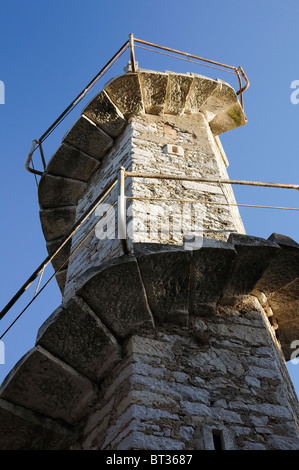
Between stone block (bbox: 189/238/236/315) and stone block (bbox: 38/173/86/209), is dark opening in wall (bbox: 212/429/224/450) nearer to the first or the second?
stone block (bbox: 189/238/236/315)

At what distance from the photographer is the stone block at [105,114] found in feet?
21.7

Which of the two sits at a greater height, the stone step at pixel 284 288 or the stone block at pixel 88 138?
the stone block at pixel 88 138

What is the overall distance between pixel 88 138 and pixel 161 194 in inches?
77.7

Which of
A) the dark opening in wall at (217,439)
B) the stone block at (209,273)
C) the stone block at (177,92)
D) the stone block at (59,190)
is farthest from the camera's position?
the stone block at (59,190)

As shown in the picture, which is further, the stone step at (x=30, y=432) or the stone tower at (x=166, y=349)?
the stone step at (x=30, y=432)

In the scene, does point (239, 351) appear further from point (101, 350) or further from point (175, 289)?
point (101, 350)

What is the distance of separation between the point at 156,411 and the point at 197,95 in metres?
4.59

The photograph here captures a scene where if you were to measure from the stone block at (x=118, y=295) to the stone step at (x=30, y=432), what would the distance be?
2.78 feet

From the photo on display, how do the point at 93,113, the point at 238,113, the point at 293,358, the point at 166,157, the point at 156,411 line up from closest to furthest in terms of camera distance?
the point at 156,411, the point at 293,358, the point at 166,157, the point at 93,113, the point at 238,113

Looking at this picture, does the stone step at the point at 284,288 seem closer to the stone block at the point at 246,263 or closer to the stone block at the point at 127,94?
the stone block at the point at 246,263

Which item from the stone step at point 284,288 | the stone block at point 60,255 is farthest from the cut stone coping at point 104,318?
the stone block at point 60,255

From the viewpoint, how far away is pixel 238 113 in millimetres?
7461

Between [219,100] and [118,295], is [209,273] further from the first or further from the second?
[219,100]

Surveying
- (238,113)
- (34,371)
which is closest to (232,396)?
(34,371)
